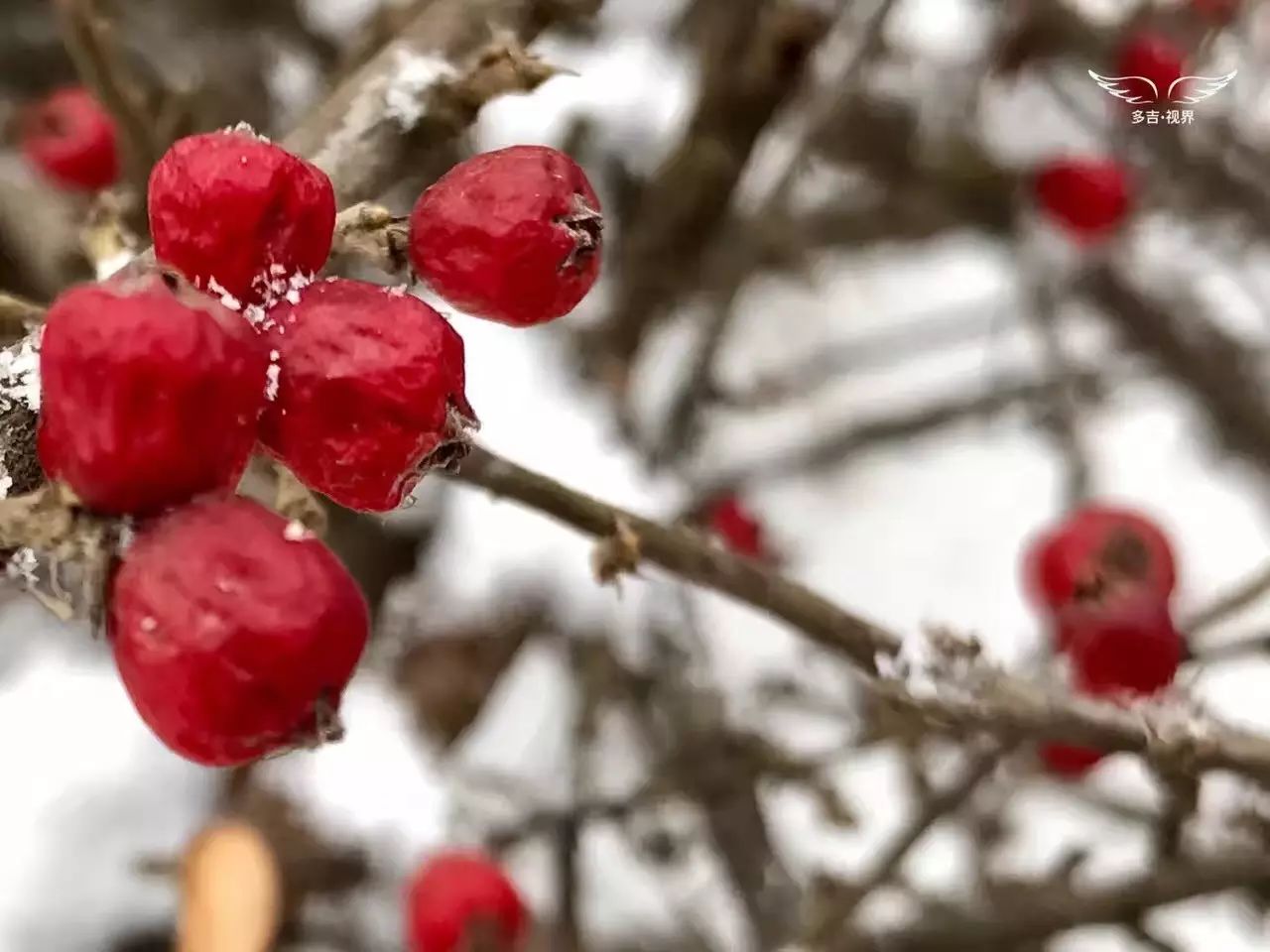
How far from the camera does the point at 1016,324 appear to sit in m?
1.78

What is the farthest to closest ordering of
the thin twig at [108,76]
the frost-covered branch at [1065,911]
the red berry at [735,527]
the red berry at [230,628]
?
the red berry at [735,527] → the frost-covered branch at [1065,911] → the thin twig at [108,76] → the red berry at [230,628]

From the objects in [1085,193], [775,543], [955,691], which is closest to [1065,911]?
[955,691]

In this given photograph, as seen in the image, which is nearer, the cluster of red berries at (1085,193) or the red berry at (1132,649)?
the red berry at (1132,649)

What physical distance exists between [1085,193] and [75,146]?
3.53 ft

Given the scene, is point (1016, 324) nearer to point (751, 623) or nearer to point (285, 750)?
point (751, 623)

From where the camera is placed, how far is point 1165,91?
1.00m

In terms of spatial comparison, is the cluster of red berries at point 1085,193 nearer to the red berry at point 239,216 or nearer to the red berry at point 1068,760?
the red berry at point 1068,760

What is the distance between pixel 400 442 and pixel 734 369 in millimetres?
1553

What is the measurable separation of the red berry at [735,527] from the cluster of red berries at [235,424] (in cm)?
82

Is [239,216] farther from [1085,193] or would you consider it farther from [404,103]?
[1085,193]

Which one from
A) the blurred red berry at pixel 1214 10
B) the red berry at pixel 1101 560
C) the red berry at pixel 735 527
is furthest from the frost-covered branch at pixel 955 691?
the blurred red berry at pixel 1214 10

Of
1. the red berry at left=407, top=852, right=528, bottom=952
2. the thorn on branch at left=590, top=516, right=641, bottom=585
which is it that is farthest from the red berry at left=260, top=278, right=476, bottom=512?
the red berry at left=407, top=852, right=528, bottom=952

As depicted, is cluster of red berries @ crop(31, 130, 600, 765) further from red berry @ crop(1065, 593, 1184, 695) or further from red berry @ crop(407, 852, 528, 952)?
red berry @ crop(407, 852, 528, 952)

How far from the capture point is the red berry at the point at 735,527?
3.67ft
